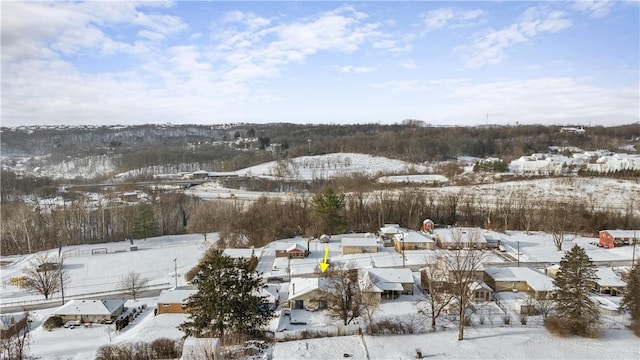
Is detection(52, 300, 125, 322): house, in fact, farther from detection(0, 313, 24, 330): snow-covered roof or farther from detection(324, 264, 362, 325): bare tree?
detection(324, 264, 362, 325): bare tree

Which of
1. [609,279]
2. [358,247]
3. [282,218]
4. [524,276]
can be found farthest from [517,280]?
[282,218]

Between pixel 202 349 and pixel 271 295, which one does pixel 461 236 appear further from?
pixel 202 349

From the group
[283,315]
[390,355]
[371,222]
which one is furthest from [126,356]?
[371,222]

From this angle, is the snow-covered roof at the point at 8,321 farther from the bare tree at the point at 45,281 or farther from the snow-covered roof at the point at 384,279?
the snow-covered roof at the point at 384,279

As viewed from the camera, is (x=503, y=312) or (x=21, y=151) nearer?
(x=503, y=312)

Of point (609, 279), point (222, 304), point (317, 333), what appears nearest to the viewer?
point (222, 304)

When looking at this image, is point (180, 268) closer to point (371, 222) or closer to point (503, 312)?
point (371, 222)

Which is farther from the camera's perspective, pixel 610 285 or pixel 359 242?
pixel 359 242

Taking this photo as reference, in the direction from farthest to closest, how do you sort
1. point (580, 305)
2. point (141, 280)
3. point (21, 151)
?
point (21, 151)
point (141, 280)
point (580, 305)
